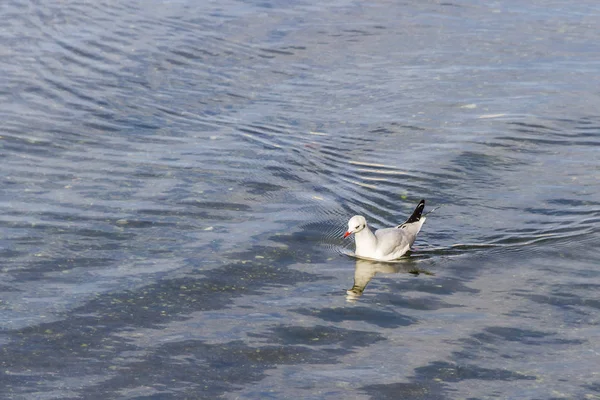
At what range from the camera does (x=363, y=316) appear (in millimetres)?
11234

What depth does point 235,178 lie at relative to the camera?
48.5 feet

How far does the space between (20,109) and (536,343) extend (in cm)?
1032

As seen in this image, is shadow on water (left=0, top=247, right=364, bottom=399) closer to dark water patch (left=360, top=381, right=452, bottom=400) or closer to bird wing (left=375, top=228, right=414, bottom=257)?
dark water patch (left=360, top=381, right=452, bottom=400)

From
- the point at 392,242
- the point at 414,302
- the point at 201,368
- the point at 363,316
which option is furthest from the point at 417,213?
the point at 201,368

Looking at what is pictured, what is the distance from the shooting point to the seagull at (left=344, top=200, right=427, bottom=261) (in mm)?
12359

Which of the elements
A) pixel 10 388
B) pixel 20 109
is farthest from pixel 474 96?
pixel 10 388

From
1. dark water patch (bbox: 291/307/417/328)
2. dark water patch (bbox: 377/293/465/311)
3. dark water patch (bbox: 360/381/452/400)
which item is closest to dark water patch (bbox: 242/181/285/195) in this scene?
dark water patch (bbox: 377/293/465/311)

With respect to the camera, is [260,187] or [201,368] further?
[260,187]

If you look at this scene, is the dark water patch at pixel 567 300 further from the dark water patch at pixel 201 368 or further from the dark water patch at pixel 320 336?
the dark water patch at pixel 201 368

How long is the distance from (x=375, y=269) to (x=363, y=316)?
1.33m

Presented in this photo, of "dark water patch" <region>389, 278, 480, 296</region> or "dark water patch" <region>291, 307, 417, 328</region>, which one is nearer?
"dark water patch" <region>291, 307, 417, 328</region>

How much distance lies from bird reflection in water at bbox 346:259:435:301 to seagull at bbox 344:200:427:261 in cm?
8

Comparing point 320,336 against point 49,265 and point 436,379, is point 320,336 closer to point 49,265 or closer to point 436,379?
point 436,379

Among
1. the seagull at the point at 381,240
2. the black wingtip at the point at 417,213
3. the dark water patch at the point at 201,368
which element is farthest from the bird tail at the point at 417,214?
the dark water patch at the point at 201,368
